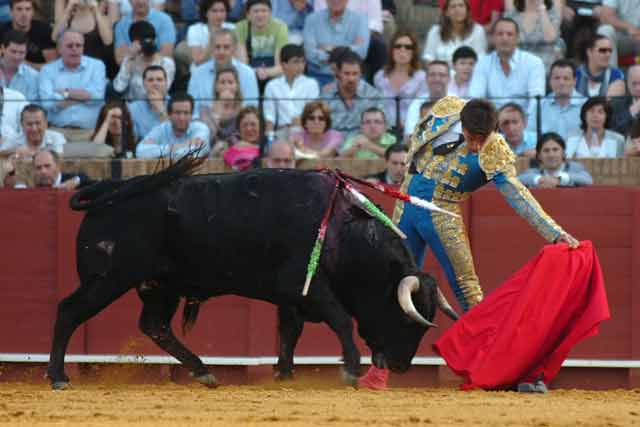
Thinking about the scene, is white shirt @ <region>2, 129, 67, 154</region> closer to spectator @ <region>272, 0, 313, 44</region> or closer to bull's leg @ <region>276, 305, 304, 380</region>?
spectator @ <region>272, 0, 313, 44</region>

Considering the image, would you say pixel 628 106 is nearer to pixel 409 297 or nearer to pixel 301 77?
pixel 301 77

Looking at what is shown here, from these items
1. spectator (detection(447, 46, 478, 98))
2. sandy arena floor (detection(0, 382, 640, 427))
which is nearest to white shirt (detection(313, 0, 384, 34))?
spectator (detection(447, 46, 478, 98))

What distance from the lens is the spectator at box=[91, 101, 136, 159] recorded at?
32.2 ft

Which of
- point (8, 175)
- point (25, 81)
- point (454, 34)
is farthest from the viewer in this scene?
point (454, 34)

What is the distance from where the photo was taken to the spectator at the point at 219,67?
33.4 ft

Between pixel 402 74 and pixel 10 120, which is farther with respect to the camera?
pixel 402 74

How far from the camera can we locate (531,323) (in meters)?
7.18

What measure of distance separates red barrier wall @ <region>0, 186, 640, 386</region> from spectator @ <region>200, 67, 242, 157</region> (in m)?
1.31

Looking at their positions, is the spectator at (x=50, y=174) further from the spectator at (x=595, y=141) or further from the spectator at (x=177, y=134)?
the spectator at (x=595, y=141)

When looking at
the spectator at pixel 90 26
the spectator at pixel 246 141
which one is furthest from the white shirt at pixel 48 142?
the spectator at pixel 90 26

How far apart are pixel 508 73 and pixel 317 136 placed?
1.39 m

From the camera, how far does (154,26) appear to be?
10.6m

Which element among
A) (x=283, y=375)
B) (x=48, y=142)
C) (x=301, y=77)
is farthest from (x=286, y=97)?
(x=283, y=375)

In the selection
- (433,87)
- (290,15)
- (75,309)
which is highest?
(290,15)
